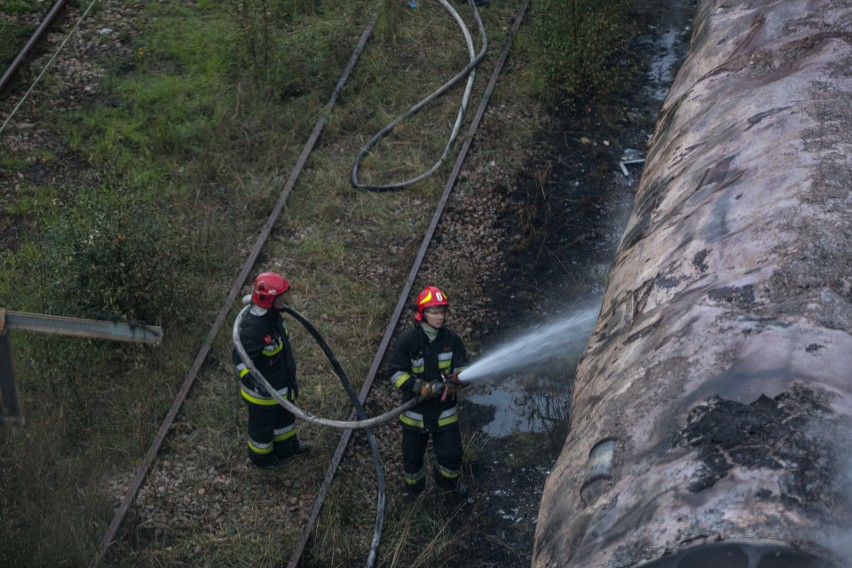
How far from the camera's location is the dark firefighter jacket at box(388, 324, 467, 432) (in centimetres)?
593

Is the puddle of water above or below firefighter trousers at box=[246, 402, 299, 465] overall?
below

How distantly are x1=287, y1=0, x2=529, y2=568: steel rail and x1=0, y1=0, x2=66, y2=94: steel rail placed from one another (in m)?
4.87

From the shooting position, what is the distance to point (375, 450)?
20.7 ft

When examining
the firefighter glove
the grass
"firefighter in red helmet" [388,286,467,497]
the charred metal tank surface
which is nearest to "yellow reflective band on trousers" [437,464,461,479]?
"firefighter in red helmet" [388,286,467,497]

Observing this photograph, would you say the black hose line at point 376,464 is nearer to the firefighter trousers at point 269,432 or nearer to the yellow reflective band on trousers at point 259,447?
the firefighter trousers at point 269,432

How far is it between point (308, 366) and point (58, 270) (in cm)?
214

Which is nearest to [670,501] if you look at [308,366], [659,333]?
[659,333]

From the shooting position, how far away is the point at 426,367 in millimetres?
6020

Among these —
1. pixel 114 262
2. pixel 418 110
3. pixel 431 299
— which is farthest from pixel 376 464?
pixel 418 110

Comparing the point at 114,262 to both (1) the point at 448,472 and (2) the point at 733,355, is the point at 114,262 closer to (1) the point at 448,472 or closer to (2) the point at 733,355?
(1) the point at 448,472

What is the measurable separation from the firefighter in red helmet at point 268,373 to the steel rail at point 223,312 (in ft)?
2.34

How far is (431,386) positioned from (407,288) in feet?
Answer: 7.02

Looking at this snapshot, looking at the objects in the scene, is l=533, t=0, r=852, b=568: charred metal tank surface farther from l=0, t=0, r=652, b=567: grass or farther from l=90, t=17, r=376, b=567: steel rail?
l=90, t=17, r=376, b=567: steel rail

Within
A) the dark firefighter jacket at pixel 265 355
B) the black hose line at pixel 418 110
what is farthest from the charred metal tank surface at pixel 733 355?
the black hose line at pixel 418 110
